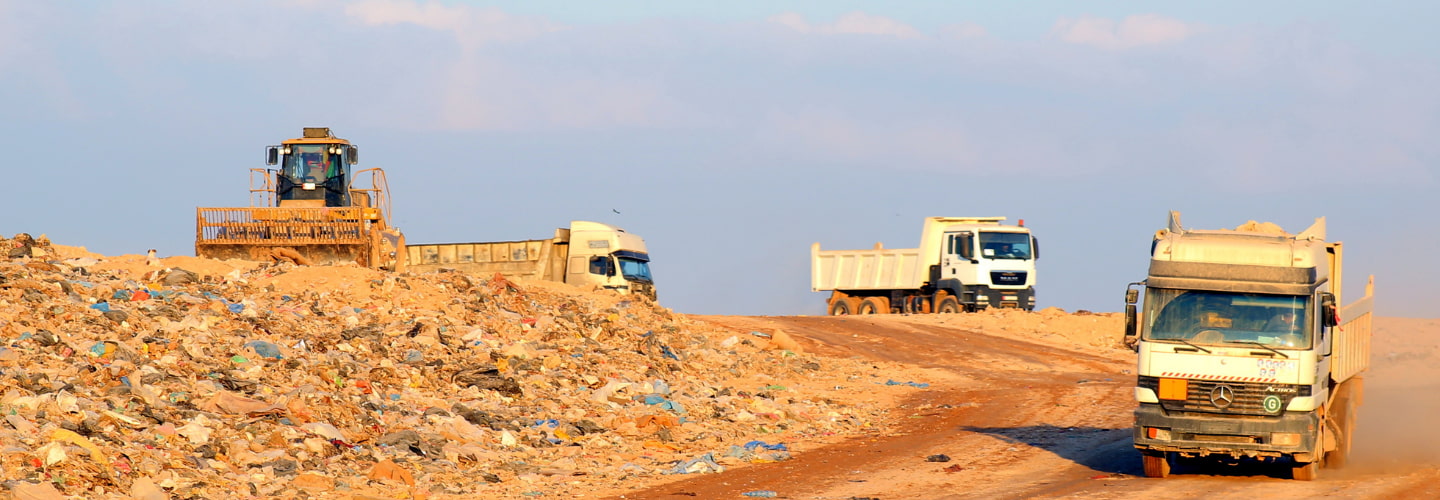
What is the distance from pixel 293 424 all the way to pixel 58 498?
341cm

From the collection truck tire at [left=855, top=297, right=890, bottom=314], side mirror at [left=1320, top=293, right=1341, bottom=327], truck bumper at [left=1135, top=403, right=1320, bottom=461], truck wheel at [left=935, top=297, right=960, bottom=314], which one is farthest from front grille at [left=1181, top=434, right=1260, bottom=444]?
truck tire at [left=855, top=297, right=890, bottom=314]

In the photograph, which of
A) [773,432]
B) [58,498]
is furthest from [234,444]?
[773,432]

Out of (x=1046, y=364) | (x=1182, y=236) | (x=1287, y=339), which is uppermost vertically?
(x=1182, y=236)

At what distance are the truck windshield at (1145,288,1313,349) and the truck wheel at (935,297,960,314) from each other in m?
24.5

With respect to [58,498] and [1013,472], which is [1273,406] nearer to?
[1013,472]

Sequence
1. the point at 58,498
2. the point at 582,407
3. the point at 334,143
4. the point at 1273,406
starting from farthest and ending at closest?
the point at 334,143
the point at 582,407
the point at 1273,406
the point at 58,498

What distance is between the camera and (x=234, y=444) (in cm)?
1316

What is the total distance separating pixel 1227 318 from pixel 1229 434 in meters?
1.08

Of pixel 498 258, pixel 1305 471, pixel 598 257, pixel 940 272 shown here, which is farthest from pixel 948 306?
pixel 1305 471

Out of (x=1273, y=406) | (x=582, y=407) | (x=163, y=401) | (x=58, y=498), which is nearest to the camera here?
(x=58, y=498)

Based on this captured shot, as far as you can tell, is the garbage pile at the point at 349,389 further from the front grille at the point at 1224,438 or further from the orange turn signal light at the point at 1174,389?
the front grille at the point at 1224,438

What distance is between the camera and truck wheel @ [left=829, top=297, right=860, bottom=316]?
135 feet

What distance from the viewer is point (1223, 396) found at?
12570mm

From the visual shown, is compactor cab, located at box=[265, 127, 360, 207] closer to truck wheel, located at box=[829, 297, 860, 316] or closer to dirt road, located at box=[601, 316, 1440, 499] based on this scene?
dirt road, located at box=[601, 316, 1440, 499]
